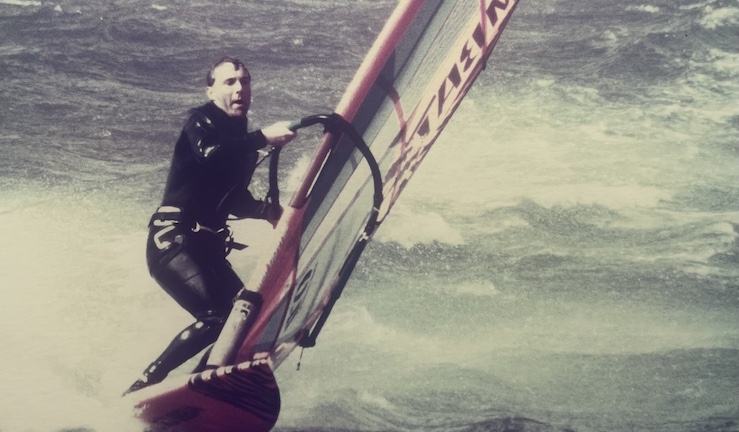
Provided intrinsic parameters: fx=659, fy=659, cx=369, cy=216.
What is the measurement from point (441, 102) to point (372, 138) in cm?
27

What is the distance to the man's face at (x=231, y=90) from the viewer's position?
2041 millimetres

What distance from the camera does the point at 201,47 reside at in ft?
7.22

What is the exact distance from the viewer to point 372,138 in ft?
6.35

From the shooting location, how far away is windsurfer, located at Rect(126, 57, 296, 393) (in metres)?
1.95

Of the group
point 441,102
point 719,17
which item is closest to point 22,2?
point 441,102

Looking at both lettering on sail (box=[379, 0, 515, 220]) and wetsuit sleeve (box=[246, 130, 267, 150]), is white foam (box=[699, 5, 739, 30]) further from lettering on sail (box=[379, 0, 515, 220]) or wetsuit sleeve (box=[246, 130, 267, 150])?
wetsuit sleeve (box=[246, 130, 267, 150])

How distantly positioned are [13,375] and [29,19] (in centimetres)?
119

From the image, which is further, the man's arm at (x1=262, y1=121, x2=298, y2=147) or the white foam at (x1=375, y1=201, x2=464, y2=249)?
the white foam at (x1=375, y1=201, x2=464, y2=249)

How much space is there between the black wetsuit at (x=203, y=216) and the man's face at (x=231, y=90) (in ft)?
0.13

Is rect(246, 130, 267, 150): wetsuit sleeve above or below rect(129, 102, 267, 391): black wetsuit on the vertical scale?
above

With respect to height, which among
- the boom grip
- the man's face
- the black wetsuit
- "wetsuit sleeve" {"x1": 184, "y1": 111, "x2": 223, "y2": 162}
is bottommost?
the black wetsuit

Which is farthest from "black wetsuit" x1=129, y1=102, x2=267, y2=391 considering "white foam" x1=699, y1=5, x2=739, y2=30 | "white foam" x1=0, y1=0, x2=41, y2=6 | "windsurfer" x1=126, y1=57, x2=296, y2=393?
"white foam" x1=699, y1=5, x2=739, y2=30

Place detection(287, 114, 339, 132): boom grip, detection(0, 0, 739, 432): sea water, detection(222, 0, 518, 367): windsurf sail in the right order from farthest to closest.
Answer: detection(0, 0, 739, 432): sea water
detection(287, 114, 339, 132): boom grip
detection(222, 0, 518, 367): windsurf sail

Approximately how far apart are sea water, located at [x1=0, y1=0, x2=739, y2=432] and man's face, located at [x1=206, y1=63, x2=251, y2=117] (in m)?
0.08
